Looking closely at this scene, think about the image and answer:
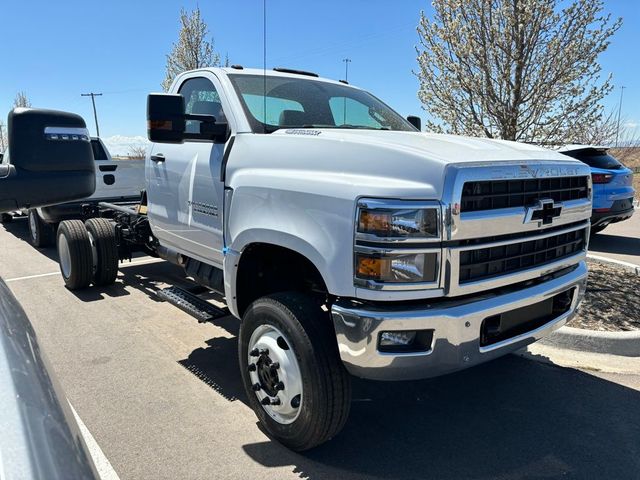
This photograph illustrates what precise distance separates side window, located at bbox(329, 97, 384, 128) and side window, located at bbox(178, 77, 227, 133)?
88 centimetres

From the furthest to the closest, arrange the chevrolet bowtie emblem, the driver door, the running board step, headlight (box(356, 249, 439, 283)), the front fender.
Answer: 1. the running board step
2. the driver door
3. the chevrolet bowtie emblem
4. the front fender
5. headlight (box(356, 249, 439, 283))

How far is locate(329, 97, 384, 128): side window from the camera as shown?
13.0 feet

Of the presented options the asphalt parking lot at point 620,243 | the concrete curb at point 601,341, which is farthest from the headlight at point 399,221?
the asphalt parking lot at point 620,243

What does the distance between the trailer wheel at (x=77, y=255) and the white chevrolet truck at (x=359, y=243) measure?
2.97m

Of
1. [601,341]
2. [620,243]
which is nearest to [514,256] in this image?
[601,341]

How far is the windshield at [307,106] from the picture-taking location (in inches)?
142

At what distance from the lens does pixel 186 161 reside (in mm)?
4059

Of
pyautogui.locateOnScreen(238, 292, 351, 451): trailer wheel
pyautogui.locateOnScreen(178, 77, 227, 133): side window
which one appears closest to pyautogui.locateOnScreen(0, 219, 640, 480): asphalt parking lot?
pyautogui.locateOnScreen(238, 292, 351, 451): trailer wheel

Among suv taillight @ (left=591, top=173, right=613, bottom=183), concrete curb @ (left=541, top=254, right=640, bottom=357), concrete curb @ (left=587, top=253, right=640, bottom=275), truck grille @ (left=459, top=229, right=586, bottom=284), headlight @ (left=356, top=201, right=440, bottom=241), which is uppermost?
suv taillight @ (left=591, top=173, right=613, bottom=183)

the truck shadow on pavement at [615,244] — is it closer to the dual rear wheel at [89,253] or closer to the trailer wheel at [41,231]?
the dual rear wheel at [89,253]

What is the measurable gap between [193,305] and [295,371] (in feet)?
5.17

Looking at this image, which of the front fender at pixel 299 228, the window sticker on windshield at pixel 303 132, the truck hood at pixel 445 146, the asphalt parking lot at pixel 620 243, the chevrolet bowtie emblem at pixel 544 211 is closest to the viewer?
the front fender at pixel 299 228

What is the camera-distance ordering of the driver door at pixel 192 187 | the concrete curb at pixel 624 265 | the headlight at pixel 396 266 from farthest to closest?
the concrete curb at pixel 624 265, the driver door at pixel 192 187, the headlight at pixel 396 266

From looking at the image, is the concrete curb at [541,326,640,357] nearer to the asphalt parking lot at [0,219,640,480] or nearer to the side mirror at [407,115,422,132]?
the asphalt parking lot at [0,219,640,480]
